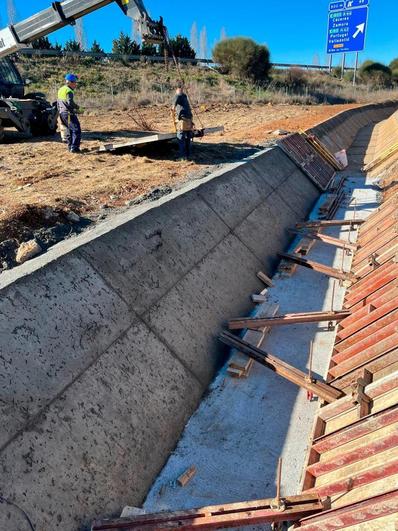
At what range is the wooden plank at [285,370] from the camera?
4637mm

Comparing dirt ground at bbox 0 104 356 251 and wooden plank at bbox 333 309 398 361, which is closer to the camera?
wooden plank at bbox 333 309 398 361

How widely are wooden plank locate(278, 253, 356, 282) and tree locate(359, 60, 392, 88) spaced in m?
47.7

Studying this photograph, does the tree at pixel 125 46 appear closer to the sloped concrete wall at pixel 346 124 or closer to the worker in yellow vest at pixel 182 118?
the sloped concrete wall at pixel 346 124

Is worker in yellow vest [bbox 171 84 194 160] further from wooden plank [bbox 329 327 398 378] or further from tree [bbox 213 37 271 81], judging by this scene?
tree [bbox 213 37 271 81]

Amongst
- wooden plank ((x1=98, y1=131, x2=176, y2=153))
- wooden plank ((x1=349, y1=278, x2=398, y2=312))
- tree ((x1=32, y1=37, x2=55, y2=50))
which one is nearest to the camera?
wooden plank ((x1=349, y1=278, x2=398, y2=312))

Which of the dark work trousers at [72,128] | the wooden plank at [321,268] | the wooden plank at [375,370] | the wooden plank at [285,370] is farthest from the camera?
the dark work trousers at [72,128]

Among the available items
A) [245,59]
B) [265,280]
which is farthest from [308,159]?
[245,59]

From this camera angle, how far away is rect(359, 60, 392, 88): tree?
48750 millimetres

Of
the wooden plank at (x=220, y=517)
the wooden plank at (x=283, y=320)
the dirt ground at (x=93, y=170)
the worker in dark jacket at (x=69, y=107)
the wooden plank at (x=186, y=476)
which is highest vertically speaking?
the worker in dark jacket at (x=69, y=107)

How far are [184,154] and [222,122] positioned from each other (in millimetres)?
9429

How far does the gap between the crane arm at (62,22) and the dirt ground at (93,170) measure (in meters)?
2.73

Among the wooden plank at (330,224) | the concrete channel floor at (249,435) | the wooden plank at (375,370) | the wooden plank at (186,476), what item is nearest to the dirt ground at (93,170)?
the wooden plank at (330,224)

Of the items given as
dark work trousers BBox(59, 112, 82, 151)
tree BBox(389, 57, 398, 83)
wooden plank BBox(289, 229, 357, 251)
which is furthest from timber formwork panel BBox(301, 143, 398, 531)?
tree BBox(389, 57, 398, 83)

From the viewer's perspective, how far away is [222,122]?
19422mm
